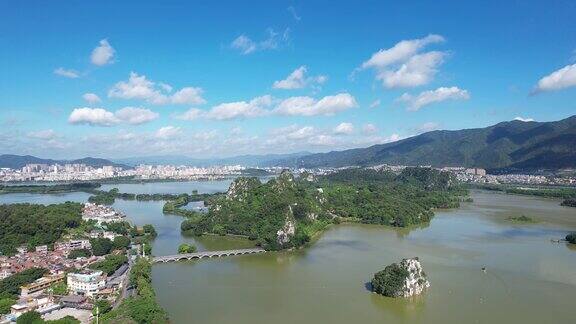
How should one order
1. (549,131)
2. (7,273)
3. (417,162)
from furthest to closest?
(417,162), (549,131), (7,273)

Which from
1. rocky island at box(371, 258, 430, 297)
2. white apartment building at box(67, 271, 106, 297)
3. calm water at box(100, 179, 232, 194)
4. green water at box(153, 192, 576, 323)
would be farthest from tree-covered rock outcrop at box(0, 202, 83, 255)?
calm water at box(100, 179, 232, 194)

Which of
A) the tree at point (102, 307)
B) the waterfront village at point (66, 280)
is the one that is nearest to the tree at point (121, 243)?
the waterfront village at point (66, 280)

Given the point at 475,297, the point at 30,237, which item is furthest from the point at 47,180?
the point at 475,297

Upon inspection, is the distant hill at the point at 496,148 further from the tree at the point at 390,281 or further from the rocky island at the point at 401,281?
the tree at the point at 390,281

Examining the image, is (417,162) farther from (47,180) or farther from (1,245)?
(1,245)

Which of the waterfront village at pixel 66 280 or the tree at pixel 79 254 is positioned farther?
the tree at pixel 79 254

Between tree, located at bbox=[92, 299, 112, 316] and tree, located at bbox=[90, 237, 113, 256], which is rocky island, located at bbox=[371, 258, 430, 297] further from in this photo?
tree, located at bbox=[90, 237, 113, 256]
